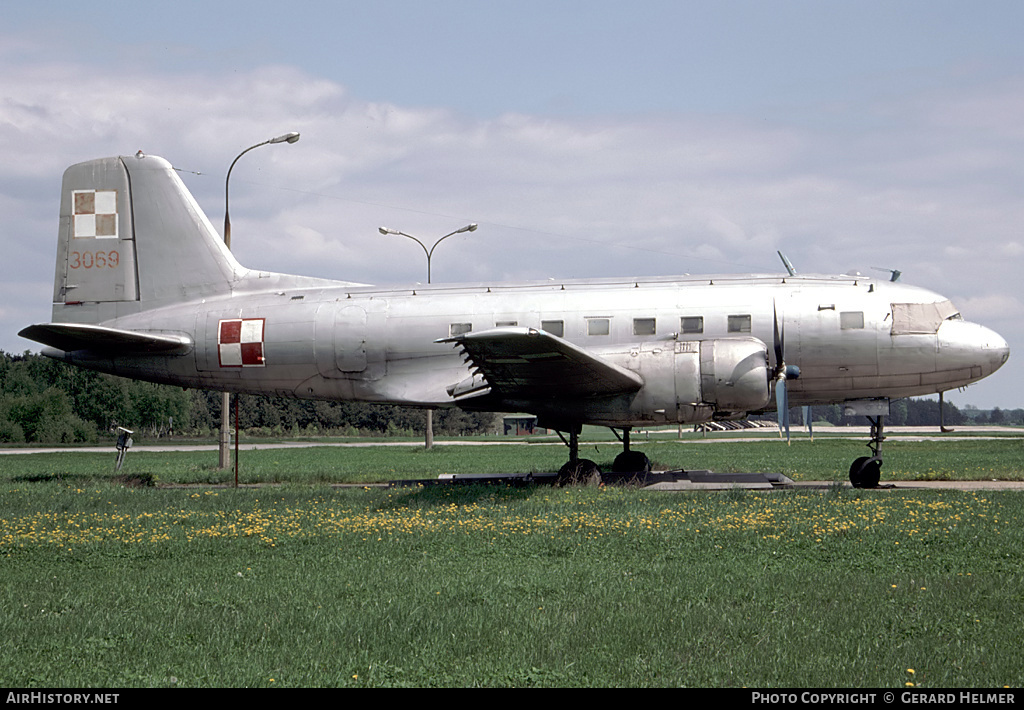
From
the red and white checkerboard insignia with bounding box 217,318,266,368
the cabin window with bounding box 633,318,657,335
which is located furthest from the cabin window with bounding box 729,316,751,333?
the red and white checkerboard insignia with bounding box 217,318,266,368

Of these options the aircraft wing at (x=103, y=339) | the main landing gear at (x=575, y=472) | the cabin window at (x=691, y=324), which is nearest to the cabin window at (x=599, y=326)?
the cabin window at (x=691, y=324)

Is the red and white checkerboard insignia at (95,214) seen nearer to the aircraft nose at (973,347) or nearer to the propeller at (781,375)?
the propeller at (781,375)

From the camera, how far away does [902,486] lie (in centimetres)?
2131

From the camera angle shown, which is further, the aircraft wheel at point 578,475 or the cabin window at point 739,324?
the aircraft wheel at point 578,475

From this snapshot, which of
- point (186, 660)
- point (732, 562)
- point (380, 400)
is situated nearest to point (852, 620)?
point (732, 562)

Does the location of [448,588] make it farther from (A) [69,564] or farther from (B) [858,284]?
(B) [858,284]

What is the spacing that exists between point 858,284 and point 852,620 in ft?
46.2

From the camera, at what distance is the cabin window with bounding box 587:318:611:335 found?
2092 cm

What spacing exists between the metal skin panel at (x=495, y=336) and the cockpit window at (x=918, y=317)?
11cm

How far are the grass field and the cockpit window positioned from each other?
4.11m

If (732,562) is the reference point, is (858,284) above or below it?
above

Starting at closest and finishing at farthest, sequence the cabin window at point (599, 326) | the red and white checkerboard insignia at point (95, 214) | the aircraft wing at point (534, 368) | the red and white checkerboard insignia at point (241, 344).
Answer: the aircraft wing at point (534, 368) < the cabin window at point (599, 326) < the red and white checkerboard insignia at point (241, 344) < the red and white checkerboard insignia at point (95, 214)

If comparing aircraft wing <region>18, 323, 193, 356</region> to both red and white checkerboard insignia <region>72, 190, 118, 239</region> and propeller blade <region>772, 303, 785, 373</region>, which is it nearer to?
red and white checkerboard insignia <region>72, 190, 118, 239</region>

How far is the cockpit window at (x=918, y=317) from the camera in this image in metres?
20.2
